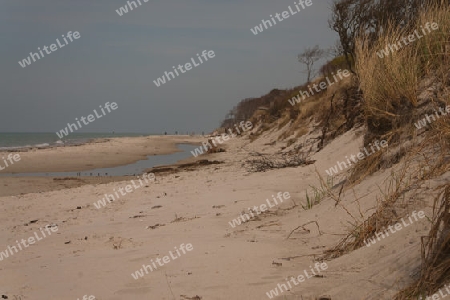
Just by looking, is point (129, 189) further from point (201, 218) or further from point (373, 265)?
point (373, 265)

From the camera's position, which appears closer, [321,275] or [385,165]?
[321,275]

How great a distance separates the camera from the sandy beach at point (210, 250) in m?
2.75

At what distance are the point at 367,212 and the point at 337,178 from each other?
2410mm

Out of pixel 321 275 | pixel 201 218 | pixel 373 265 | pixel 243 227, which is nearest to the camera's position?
pixel 373 265

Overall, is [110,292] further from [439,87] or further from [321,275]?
[439,87]

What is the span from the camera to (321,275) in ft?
9.29

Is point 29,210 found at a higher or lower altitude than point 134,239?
higher

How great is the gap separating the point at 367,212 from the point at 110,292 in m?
2.24

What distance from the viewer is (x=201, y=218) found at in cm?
563

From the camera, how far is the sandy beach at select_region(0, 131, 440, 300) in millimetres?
2748

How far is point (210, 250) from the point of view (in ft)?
12.8

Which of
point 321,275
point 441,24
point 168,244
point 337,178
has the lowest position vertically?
point 337,178

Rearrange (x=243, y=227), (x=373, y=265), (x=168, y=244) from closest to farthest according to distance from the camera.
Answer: (x=373, y=265) → (x=168, y=244) → (x=243, y=227)

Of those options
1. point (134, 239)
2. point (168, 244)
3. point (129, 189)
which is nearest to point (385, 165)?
point (168, 244)
